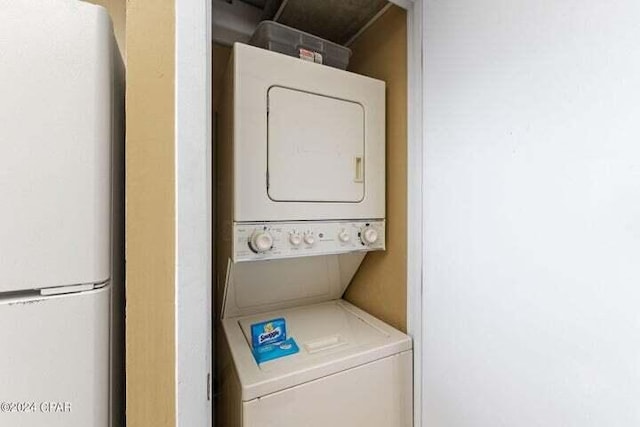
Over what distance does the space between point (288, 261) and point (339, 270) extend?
0.40m

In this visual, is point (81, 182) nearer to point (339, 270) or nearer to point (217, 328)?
point (217, 328)

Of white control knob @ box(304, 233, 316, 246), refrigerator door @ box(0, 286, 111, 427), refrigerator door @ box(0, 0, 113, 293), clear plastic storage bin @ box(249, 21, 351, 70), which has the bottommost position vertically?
refrigerator door @ box(0, 286, 111, 427)

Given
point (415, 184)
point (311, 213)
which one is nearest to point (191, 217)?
point (311, 213)

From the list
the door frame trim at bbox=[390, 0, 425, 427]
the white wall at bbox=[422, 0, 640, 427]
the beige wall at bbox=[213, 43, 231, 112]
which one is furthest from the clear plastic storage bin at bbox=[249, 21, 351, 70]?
the white wall at bbox=[422, 0, 640, 427]

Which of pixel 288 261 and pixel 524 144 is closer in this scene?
pixel 524 144

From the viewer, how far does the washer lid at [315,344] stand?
1.16 metres

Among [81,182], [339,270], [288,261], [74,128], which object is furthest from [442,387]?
[74,128]

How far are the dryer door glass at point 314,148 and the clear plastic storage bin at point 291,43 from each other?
311 millimetres

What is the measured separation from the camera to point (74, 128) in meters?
0.86

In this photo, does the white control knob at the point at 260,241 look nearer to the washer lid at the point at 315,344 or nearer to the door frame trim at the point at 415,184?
the washer lid at the point at 315,344

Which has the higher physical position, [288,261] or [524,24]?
[524,24]

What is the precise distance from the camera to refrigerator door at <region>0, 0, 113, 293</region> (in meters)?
0.79

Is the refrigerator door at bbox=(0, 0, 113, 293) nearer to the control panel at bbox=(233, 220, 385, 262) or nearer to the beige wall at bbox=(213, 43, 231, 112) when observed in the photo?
the control panel at bbox=(233, 220, 385, 262)

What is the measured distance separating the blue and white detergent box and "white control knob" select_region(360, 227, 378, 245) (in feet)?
1.99
